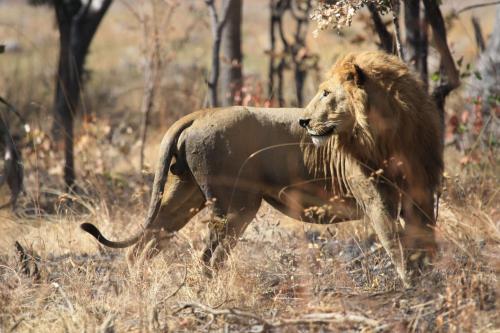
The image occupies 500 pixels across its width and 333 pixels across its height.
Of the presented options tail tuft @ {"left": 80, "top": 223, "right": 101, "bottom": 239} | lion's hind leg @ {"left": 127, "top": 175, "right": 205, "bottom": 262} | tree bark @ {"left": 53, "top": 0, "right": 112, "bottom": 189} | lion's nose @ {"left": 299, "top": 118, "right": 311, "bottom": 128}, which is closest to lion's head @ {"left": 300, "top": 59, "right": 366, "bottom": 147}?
lion's nose @ {"left": 299, "top": 118, "right": 311, "bottom": 128}

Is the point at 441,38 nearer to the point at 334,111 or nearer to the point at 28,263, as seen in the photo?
the point at 334,111

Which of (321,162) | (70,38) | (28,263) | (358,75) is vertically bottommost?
Result: (28,263)

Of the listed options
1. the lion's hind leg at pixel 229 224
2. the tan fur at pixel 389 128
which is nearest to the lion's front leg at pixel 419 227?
the tan fur at pixel 389 128

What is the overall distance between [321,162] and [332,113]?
0.48 meters

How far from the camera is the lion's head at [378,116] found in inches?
196

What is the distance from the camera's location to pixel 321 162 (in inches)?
216

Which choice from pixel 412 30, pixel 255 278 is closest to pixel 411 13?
pixel 412 30

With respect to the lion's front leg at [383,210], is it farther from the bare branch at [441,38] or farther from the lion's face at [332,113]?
the bare branch at [441,38]

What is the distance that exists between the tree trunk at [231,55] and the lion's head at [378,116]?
414 centimetres

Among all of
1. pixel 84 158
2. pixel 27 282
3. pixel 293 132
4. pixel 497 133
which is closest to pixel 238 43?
pixel 84 158

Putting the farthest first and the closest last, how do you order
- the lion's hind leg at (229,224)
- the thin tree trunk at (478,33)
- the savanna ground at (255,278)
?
the thin tree trunk at (478,33)
the lion's hind leg at (229,224)
the savanna ground at (255,278)

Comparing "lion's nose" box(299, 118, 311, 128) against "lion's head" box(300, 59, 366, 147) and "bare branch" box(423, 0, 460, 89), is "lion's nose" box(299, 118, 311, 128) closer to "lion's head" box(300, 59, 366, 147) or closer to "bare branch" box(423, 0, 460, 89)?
"lion's head" box(300, 59, 366, 147)

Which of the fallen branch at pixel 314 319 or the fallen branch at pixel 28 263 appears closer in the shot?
the fallen branch at pixel 314 319

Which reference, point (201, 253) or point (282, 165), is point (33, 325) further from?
point (282, 165)
